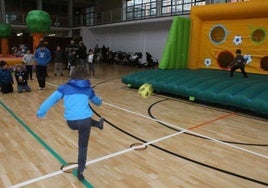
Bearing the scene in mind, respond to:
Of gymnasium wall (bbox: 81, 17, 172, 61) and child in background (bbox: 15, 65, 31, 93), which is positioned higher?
gymnasium wall (bbox: 81, 17, 172, 61)

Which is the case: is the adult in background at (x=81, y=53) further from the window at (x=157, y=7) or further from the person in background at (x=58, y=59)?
the window at (x=157, y=7)

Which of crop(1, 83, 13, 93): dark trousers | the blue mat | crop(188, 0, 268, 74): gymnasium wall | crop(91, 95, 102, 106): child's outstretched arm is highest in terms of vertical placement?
crop(188, 0, 268, 74): gymnasium wall

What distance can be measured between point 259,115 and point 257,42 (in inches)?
142

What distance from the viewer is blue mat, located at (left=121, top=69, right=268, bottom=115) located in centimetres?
546

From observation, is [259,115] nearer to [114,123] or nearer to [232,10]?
[114,123]

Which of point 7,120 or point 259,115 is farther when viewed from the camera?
point 259,115

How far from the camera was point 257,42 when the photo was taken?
833 cm

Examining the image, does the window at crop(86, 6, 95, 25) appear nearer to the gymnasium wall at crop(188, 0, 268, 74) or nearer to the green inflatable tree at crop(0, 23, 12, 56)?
the green inflatable tree at crop(0, 23, 12, 56)

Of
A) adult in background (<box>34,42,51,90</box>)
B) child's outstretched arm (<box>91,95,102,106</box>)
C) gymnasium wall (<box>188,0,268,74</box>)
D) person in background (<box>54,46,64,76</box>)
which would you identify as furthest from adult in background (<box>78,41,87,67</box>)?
child's outstretched arm (<box>91,95,102,106</box>)

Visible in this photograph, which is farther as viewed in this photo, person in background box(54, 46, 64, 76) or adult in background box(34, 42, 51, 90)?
person in background box(54, 46, 64, 76)

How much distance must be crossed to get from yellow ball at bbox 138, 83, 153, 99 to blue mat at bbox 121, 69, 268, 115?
0.12 m

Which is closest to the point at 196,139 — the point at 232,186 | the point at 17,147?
the point at 232,186

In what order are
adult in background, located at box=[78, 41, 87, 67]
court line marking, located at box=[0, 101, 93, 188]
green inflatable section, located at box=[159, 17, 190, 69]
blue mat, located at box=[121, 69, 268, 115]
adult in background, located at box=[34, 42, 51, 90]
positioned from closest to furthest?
court line marking, located at box=[0, 101, 93, 188] < blue mat, located at box=[121, 69, 268, 115] < adult in background, located at box=[34, 42, 51, 90] < green inflatable section, located at box=[159, 17, 190, 69] < adult in background, located at box=[78, 41, 87, 67]

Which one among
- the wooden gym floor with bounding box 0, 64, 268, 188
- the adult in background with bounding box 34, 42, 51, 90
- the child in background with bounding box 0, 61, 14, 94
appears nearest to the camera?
the wooden gym floor with bounding box 0, 64, 268, 188
